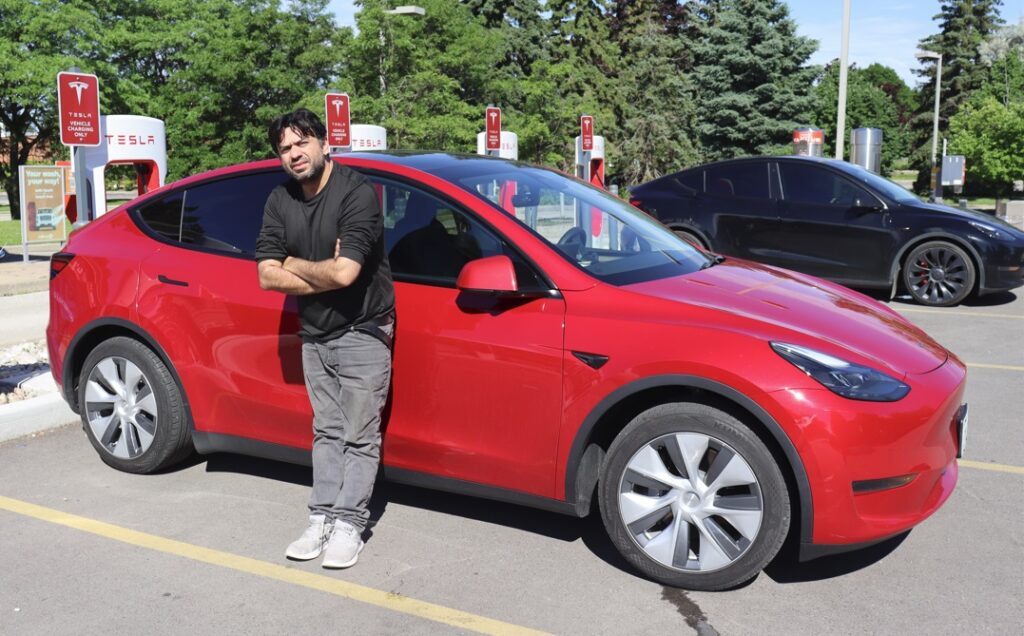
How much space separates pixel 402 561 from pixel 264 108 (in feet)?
109

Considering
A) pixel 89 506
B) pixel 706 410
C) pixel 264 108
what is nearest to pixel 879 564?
pixel 706 410

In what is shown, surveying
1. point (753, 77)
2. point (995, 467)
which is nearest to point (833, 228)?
point (995, 467)

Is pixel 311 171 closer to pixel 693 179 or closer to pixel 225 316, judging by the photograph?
pixel 225 316

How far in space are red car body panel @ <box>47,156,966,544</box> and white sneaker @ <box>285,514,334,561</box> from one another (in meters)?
0.39

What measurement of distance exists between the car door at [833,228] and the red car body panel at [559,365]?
600cm

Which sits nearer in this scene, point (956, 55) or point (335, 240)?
point (335, 240)

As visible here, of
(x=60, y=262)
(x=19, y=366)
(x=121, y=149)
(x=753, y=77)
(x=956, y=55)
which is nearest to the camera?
(x=60, y=262)

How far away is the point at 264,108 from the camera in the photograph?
34844mm

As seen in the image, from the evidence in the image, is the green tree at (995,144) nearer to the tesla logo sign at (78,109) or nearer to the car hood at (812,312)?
the tesla logo sign at (78,109)

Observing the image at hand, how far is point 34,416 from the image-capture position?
5.81 m

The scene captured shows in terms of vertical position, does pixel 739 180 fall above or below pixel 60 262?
above

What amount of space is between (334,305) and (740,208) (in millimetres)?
7858

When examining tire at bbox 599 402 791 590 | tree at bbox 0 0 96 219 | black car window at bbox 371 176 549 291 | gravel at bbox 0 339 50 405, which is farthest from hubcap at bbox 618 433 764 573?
tree at bbox 0 0 96 219

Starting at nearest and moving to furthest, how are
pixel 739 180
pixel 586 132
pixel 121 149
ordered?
pixel 739 180
pixel 121 149
pixel 586 132
